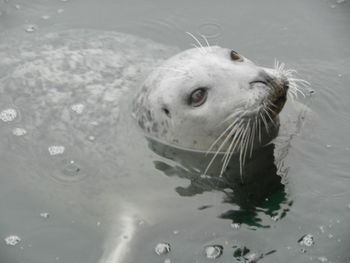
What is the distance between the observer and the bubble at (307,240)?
4.90 metres

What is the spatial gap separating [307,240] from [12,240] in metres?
2.06

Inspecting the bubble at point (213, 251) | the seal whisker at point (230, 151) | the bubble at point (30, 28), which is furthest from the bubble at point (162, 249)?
the bubble at point (30, 28)

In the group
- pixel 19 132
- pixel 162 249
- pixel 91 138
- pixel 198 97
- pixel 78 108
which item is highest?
pixel 198 97

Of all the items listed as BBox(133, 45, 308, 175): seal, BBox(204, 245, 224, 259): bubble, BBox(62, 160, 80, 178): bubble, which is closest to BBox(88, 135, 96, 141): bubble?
BBox(62, 160, 80, 178): bubble

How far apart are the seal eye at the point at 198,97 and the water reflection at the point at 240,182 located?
0.45 m

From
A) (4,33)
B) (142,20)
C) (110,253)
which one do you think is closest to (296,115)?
(110,253)

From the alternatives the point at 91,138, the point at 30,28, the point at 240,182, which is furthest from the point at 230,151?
the point at 30,28

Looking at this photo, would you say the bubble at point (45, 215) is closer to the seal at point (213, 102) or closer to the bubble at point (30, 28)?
the seal at point (213, 102)

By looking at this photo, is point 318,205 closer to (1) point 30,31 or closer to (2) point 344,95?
(2) point 344,95

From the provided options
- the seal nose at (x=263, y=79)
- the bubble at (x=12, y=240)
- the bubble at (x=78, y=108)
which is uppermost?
the seal nose at (x=263, y=79)

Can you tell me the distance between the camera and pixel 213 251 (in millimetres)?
4887

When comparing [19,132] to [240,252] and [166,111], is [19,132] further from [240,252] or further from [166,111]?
[240,252]

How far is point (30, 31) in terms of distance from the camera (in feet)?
24.2

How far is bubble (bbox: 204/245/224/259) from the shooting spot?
A: 16.0 feet
